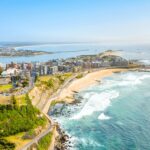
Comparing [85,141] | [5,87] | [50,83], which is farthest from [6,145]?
[50,83]

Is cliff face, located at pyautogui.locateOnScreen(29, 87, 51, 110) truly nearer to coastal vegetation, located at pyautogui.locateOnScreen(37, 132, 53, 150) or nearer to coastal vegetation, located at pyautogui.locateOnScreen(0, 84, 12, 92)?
coastal vegetation, located at pyautogui.locateOnScreen(0, 84, 12, 92)

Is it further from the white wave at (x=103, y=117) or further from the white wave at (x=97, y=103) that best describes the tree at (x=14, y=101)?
the white wave at (x=103, y=117)

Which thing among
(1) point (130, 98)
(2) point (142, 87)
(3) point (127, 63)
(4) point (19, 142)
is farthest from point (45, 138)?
(3) point (127, 63)

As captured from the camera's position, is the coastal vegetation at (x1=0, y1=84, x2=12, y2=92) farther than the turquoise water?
Yes

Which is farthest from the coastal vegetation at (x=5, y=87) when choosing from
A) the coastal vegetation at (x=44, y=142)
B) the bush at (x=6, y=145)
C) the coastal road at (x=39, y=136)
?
the bush at (x=6, y=145)

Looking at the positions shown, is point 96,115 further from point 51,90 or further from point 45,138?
point 51,90

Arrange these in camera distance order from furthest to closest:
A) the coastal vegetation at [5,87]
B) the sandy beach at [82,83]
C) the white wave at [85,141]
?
the sandy beach at [82,83], the coastal vegetation at [5,87], the white wave at [85,141]

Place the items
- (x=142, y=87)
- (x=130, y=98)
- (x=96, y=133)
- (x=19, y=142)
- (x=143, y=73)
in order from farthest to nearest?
(x=143, y=73), (x=142, y=87), (x=130, y=98), (x=96, y=133), (x=19, y=142)

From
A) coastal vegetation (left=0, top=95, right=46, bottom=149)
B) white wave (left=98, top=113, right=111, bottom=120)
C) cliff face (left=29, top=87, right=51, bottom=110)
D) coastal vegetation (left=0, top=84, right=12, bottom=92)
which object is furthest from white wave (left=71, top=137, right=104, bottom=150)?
coastal vegetation (left=0, top=84, right=12, bottom=92)
